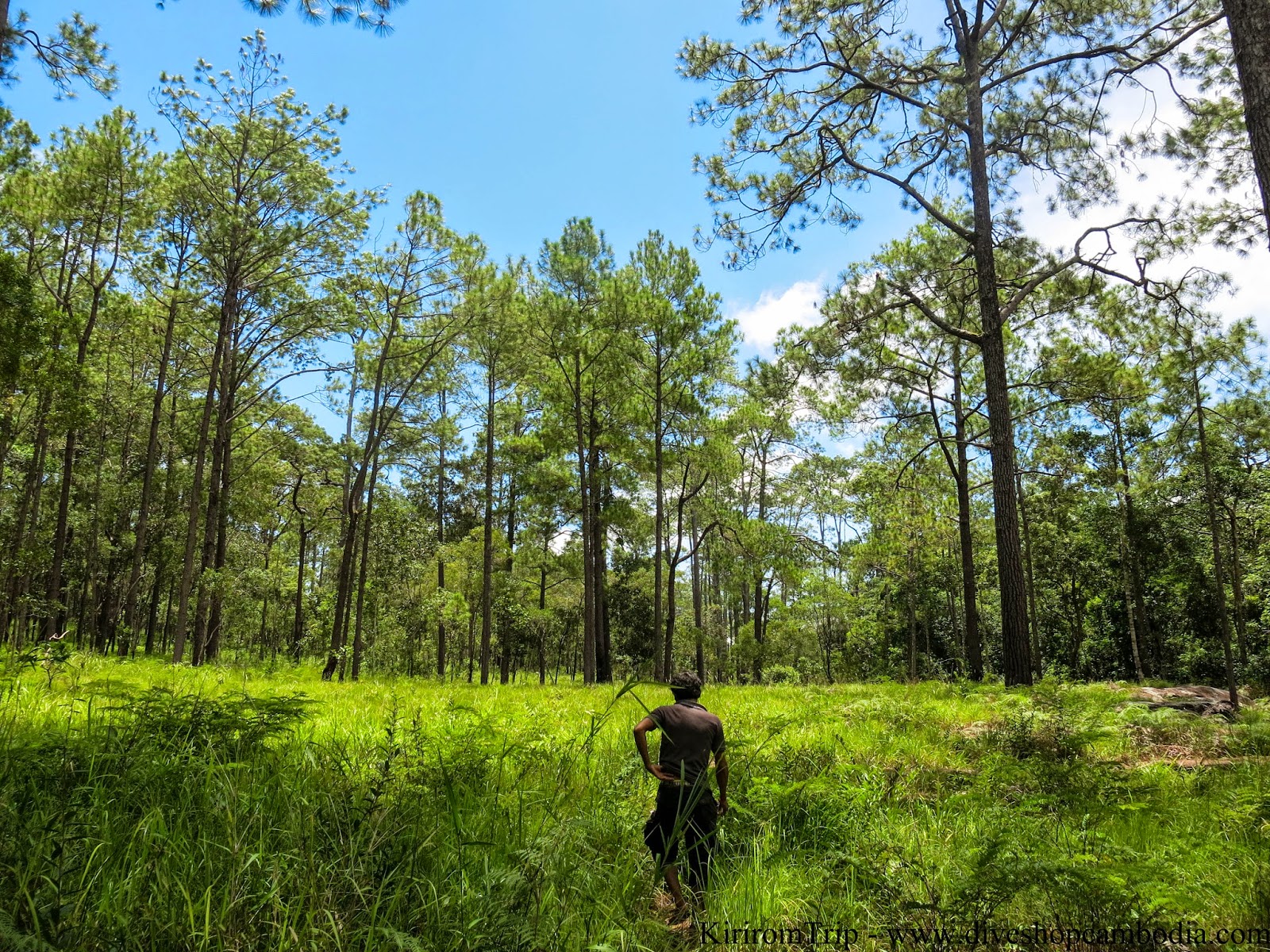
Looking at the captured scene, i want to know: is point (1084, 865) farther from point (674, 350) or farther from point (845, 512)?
point (845, 512)

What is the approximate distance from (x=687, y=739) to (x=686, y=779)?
0.78 feet

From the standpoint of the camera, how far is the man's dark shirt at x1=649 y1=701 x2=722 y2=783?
394 cm

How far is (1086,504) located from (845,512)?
33.1ft

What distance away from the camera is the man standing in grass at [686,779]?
3762mm

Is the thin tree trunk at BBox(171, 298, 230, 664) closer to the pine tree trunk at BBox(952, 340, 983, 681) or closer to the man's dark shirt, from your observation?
the man's dark shirt

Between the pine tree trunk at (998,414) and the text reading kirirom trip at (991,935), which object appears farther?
the pine tree trunk at (998,414)

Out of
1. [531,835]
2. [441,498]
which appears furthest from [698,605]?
[531,835]

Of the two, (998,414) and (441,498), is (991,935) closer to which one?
(998,414)

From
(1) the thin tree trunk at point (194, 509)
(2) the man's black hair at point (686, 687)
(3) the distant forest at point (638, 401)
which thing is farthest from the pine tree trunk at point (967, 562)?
(1) the thin tree trunk at point (194, 509)

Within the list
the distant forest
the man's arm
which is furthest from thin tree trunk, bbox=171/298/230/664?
the man's arm

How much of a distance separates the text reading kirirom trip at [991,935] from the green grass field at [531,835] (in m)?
0.06

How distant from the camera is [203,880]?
2.50 metres

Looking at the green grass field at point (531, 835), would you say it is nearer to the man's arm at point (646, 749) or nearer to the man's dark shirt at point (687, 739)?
the man's arm at point (646, 749)

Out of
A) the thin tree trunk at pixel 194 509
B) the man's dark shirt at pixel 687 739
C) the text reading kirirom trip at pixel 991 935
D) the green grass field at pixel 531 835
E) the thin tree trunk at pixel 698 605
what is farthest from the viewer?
the thin tree trunk at pixel 698 605
